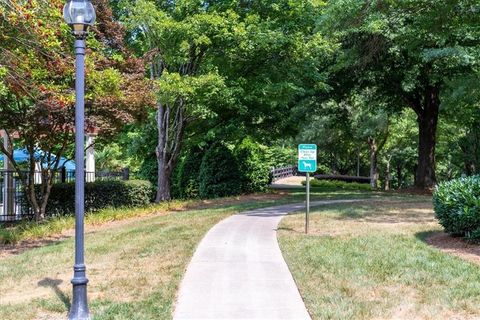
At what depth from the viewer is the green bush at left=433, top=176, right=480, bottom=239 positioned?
8977mm

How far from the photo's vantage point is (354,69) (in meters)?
23.2

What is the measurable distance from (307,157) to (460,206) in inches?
124

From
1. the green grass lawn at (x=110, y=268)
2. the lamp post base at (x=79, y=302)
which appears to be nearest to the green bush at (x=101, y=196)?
the green grass lawn at (x=110, y=268)

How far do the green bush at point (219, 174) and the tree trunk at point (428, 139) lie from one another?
8.93 meters

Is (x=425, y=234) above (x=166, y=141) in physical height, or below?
below

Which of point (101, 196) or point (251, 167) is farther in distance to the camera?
point (251, 167)

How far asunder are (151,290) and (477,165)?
2956 centimetres

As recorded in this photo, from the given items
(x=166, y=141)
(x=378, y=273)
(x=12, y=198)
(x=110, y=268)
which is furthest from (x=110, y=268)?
(x=166, y=141)

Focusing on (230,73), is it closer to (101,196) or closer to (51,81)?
(101,196)

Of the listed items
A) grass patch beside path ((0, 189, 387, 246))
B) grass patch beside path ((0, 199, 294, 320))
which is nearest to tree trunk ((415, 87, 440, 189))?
grass patch beside path ((0, 189, 387, 246))

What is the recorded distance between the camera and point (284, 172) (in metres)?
51.6

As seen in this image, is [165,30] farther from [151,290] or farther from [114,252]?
[151,290]

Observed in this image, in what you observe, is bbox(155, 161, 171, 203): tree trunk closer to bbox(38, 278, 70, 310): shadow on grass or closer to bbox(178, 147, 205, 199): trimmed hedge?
Answer: bbox(178, 147, 205, 199): trimmed hedge

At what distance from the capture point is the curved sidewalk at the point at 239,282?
572 centimetres
